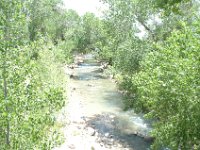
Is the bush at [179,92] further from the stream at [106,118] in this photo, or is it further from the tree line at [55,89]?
the stream at [106,118]

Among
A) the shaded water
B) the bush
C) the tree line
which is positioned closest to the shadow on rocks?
the shaded water

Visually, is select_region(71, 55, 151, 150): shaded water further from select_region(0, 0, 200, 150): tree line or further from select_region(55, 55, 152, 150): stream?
select_region(0, 0, 200, 150): tree line

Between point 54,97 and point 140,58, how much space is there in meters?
25.2

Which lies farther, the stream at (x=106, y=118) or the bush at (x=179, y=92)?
the stream at (x=106, y=118)

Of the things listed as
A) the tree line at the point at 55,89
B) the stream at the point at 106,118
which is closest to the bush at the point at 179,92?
the tree line at the point at 55,89

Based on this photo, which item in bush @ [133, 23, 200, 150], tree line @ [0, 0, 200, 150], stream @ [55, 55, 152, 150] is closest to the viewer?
tree line @ [0, 0, 200, 150]

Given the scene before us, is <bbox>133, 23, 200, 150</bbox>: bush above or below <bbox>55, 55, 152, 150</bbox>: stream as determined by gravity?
above

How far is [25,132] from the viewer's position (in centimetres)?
1357

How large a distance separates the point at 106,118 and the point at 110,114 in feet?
4.93

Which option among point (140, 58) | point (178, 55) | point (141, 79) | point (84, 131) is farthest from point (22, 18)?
point (140, 58)

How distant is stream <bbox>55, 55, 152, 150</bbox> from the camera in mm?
31688

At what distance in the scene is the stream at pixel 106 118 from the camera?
104 ft

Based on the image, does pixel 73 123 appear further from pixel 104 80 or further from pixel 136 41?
pixel 104 80

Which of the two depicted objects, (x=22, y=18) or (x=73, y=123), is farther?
(x=73, y=123)
